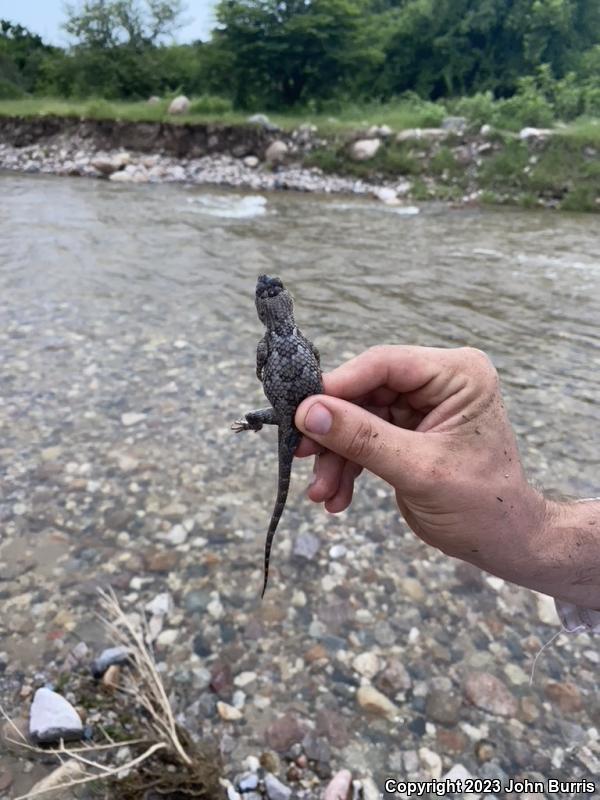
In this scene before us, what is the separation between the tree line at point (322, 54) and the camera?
3173cm

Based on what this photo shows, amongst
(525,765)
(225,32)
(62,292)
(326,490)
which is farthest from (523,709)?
(225,32)

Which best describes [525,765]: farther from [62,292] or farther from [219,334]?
[62,292]

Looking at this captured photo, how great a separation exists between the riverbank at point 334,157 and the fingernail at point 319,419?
19248 millimetres

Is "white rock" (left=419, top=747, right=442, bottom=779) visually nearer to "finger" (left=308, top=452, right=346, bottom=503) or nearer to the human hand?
the human hand

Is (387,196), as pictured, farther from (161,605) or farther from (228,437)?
(161,605)

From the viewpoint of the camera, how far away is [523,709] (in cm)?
345

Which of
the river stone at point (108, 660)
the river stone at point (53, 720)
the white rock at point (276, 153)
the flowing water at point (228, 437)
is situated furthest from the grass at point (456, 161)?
the river stone at point (53, 720)

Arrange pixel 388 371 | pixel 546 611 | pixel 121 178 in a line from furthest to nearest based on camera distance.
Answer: pixel 121 178, pixel 546 611, pixel 388 371

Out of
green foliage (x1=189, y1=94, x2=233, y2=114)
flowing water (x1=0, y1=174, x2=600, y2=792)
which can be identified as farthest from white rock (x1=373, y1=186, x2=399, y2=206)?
green foliage (x1=189, y1=94, x2=233, y2=114)

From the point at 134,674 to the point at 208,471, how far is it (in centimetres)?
214

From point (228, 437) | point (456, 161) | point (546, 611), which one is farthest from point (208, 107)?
point (546, 611)

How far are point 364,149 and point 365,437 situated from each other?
77.5 ft

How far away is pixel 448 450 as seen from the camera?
252cm

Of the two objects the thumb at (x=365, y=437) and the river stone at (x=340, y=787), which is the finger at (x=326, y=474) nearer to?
the thumb at (x=365, y=437)
